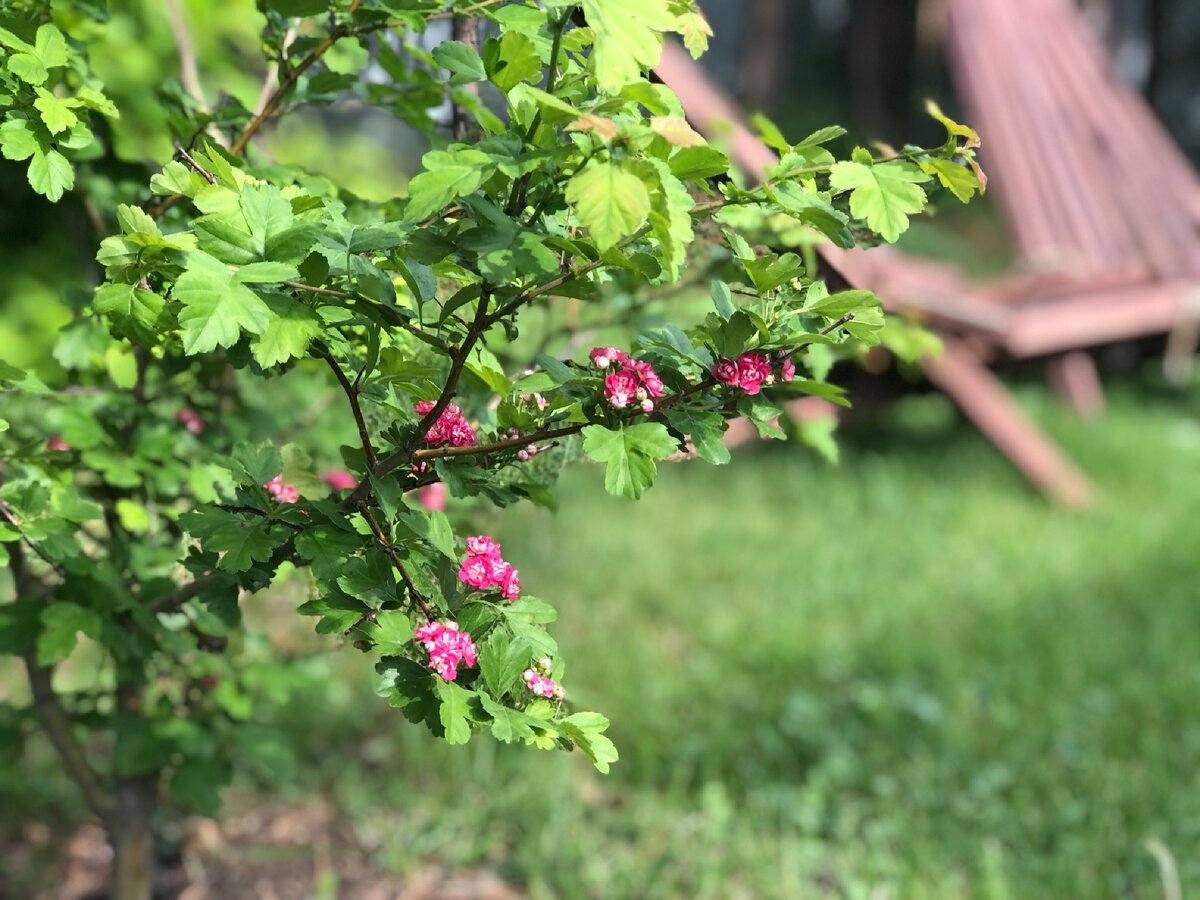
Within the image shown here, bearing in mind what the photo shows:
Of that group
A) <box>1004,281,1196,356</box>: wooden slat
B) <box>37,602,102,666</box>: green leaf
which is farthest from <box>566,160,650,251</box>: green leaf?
<box>1004,281,1196,356</box>: wooden slat

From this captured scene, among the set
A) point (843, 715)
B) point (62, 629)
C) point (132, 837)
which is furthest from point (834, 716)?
point (62, 629)

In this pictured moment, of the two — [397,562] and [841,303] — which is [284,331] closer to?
[397,562]

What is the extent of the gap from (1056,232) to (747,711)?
280 cm

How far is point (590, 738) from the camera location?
0.75 metres

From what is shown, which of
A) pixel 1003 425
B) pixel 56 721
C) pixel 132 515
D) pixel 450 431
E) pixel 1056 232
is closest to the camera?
pixel 450 431

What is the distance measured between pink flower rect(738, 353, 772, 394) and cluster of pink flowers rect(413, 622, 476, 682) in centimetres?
27

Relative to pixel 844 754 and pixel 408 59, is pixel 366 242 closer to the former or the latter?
pixel 408 59

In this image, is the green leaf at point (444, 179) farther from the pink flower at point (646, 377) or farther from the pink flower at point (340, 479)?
the pink flower at point (340, 479)

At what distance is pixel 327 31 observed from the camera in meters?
1.12

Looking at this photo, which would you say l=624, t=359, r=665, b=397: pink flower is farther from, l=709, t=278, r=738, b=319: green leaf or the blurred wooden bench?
the blurred wooden bench

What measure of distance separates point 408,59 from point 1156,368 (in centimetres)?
565

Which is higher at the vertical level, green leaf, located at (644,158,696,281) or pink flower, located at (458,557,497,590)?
green leaf, located at (644,158,696,281)

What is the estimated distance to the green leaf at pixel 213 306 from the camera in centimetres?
62

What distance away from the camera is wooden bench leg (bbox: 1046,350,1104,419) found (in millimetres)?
4559
